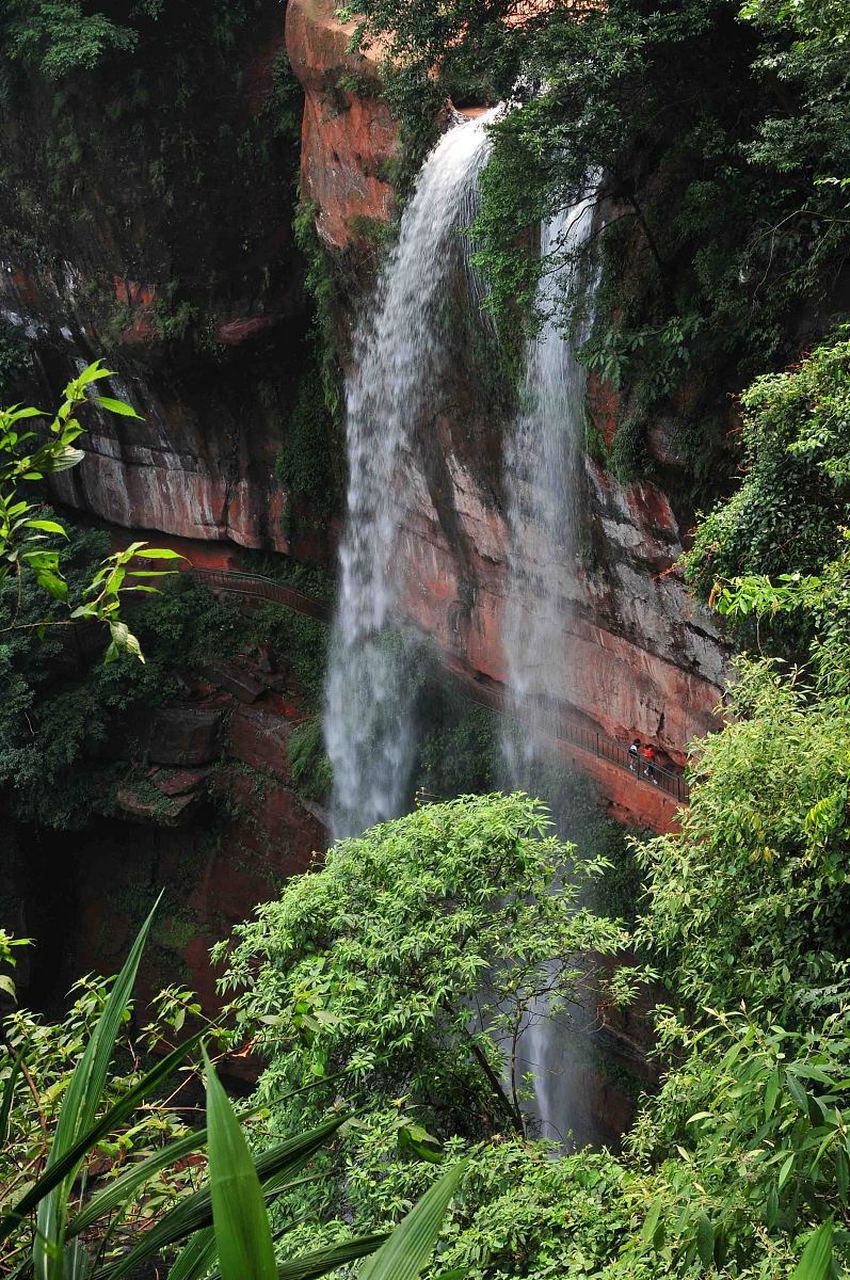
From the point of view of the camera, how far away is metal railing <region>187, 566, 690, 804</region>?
8.88 metres

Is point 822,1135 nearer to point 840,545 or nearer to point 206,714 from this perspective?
point 840,545

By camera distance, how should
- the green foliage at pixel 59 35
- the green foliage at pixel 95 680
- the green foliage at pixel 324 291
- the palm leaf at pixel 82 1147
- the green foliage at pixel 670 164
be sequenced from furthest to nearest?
1. the green foliage at pixel 95 680
2. the green foliage at pixel 59 35
3. the green foliage at pixel 324 291
4. the green foliage at pixel 670 164
5. the palm leaf at pixel 82 1147

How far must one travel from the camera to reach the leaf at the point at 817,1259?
1.12 meters

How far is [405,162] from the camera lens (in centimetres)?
890

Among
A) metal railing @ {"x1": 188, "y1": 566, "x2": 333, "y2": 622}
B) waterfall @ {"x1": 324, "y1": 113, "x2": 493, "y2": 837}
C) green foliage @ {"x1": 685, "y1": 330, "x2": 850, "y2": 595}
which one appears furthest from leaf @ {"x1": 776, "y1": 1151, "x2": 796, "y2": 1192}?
metal railing @ {"x1": 188, "y1": 566, "x2": 333, "y2": 622}

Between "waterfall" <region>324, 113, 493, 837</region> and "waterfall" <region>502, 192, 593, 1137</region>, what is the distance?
1.13 m

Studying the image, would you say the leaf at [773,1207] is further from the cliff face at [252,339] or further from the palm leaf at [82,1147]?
the cliff face at [252,339]

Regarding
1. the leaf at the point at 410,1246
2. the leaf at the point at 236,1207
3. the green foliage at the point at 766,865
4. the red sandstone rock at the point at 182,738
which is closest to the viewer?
the leaf at the point at 236,1207

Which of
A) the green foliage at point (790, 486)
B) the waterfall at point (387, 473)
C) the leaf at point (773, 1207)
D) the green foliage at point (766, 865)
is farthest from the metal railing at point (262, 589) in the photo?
the leaf at point (773, 1207)

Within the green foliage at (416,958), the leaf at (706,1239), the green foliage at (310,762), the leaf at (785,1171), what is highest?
the leaf at (785,1171)

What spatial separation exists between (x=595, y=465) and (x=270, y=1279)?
714cm

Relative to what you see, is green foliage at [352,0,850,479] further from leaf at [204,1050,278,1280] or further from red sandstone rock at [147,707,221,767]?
red sandstone rock at [147,707,221,767]

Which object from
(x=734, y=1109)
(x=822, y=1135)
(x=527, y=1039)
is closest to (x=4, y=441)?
(x=822, y=1135)

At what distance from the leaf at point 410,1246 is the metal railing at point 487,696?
6710 mm
